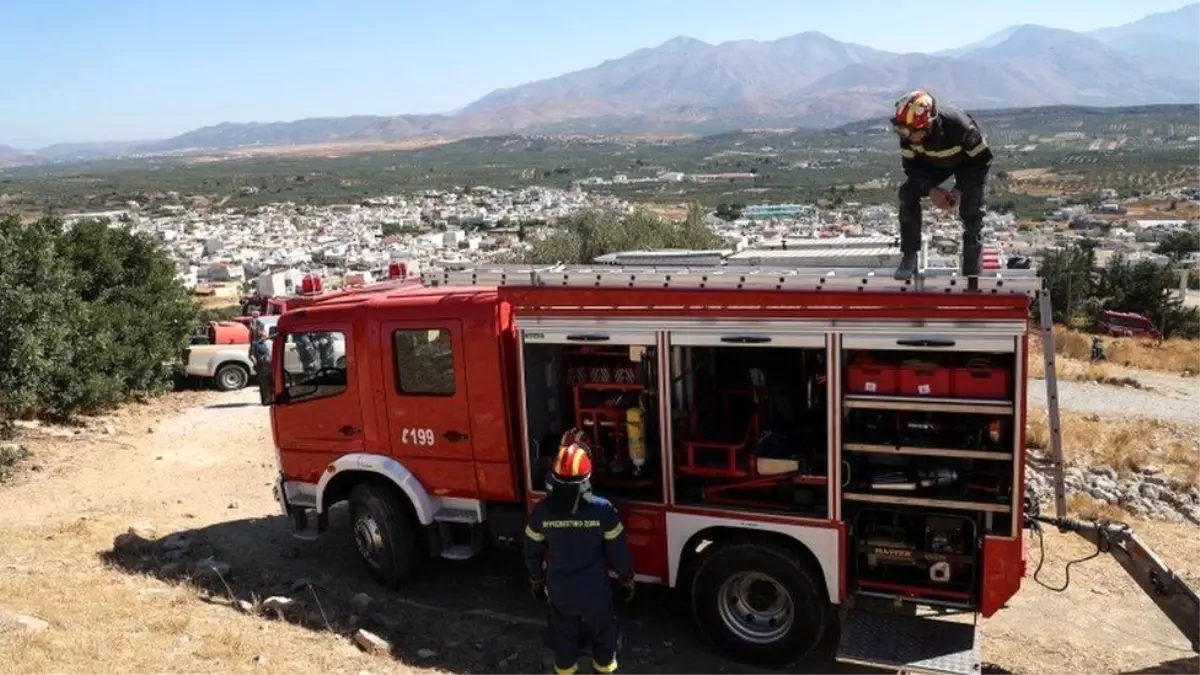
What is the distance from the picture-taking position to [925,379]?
19.5ft

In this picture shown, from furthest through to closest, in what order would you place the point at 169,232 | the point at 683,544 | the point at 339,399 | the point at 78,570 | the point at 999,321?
the point at 169,232 < the point at 78,570 < the point at 339,399 < the point at 683,544 < the point at 999,321

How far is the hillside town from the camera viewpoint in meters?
56.6

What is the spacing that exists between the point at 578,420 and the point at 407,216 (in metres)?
117

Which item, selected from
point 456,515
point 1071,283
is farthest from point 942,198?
point 1071,283

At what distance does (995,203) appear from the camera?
103 metres

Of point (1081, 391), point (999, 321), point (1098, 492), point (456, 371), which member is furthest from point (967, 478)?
point (1081, 391)

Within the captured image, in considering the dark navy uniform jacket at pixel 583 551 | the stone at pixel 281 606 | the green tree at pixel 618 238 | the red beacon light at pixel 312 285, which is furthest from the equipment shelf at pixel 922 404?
the green tree at pixel 618 238

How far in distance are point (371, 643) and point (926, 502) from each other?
4.02 meters

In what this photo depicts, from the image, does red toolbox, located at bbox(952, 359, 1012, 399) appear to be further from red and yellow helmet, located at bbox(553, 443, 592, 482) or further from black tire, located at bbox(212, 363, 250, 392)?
black tire, located at bbox(212, 363, 250, 392)

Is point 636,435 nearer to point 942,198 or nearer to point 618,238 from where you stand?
point 942,198

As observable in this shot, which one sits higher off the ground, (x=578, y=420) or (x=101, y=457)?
(x=578, y=420)

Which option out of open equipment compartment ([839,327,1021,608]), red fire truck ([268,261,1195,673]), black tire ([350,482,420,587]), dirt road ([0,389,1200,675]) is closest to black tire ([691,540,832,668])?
red fire truck ([268,261,1195,673])

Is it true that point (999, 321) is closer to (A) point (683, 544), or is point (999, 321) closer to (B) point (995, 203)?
(A) point (683, 544)

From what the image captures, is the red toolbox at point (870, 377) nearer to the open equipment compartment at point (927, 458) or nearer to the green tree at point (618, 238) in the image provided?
the open equipment compartment at point (927, 458)
